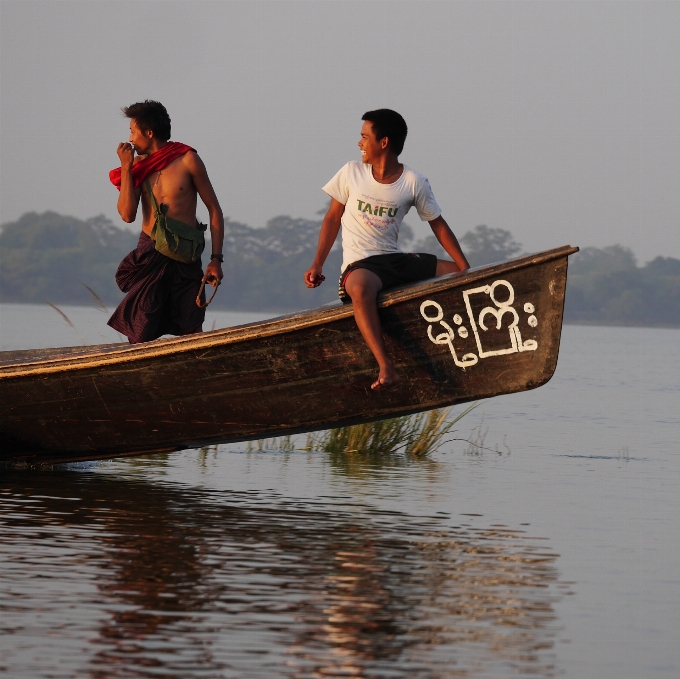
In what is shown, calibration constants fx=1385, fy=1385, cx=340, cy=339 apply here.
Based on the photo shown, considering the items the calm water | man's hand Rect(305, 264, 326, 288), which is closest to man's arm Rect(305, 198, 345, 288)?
man's hand Rect(305, 264, 326, 288)

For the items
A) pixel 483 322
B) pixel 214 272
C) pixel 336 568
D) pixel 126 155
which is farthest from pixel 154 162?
pixel 336 568

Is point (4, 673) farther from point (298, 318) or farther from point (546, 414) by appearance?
point (546, 414)

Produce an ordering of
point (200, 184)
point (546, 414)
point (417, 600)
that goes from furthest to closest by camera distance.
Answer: point (546, 414) < point (200, 184) < point (417, 600)

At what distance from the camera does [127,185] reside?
755cm

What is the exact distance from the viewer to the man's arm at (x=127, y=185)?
7543mm

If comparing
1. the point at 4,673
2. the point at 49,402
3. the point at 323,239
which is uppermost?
the point at 323,239

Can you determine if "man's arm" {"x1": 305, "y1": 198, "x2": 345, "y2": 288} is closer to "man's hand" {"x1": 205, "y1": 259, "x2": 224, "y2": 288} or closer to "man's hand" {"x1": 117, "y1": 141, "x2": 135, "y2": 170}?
"man's hand" {"x1": 205, "y1": 259, "x2": 224, "y2": 288}

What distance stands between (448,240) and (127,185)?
1.77 meters

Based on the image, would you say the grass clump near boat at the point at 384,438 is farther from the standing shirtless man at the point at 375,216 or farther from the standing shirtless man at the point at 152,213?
the standing shirtless man at the point at 375,216

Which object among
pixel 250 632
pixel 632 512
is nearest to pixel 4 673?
pixel 250 632

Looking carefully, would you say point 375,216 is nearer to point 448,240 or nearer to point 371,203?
point 371,203

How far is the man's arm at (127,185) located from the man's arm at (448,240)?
5.35 ft

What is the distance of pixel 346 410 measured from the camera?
7.66m

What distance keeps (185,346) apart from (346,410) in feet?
3.13
